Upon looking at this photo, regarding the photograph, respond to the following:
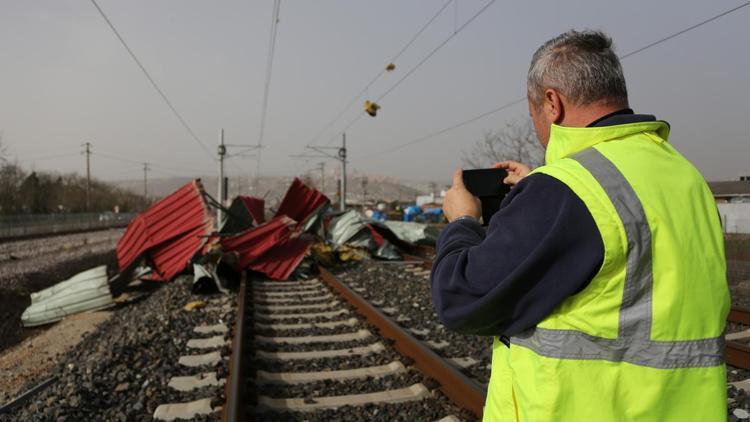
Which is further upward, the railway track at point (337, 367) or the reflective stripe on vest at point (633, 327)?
the reflective stripe on vest at point (633, 327)

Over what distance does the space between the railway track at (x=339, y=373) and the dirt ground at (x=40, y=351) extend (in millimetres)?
2454

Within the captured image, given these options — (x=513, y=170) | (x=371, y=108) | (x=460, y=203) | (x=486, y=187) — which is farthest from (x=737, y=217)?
(x=460, y=203)

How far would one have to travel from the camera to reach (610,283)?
49.2 inches

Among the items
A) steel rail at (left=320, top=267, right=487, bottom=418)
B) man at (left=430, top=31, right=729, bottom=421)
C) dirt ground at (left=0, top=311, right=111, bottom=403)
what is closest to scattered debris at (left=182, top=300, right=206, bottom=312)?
dirt ground at (left=0, top=311, right=111, bottom=403)

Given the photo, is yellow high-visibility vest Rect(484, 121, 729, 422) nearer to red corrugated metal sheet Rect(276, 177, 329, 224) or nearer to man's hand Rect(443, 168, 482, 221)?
man's hand Rect(443, 168, 482, 221)

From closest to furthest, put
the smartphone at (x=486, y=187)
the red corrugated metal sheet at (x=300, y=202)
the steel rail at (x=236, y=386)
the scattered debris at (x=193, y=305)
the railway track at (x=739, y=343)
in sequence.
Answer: the smartphone at (x=486, y=187) < the steel rail at (x=236, y=386) < the railway track at (x=739, y=343) < the scattered debris at (x=193, y=305) < the red corrugated metal sheet at (x=300, y=202)

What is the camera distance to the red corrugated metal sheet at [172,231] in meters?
10.6

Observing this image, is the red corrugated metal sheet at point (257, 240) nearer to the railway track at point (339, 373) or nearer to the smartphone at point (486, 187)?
the railway track at point (339, 373)

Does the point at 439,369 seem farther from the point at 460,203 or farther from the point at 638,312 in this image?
the point at 638,312

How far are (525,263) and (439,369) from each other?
3200mm

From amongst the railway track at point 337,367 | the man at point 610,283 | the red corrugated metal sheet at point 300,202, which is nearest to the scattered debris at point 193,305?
the railway track at point 337,367

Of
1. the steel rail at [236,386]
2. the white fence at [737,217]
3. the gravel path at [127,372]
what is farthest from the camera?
the white fence at [737,217]

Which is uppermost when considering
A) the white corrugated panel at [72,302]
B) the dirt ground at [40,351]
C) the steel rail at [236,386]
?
the steel rail at [236,386]

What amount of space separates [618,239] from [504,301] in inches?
11.9
